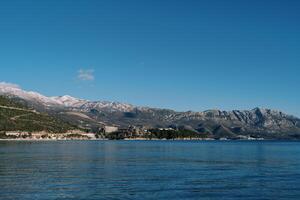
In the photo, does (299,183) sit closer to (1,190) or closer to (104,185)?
(104,185)

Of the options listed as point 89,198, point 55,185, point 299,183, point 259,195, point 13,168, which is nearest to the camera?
point 89,198

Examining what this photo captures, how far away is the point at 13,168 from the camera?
3959 inches

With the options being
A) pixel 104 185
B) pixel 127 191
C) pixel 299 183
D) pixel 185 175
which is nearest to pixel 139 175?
pixel 185 175

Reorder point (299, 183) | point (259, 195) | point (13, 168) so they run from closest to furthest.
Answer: point (259, 195)
point (299, 183)
point (13, 168)

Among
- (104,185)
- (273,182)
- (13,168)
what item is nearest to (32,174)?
(13,168)

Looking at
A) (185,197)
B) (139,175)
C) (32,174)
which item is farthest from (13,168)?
(185,197)

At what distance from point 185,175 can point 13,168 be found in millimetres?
36036

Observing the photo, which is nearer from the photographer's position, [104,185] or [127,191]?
[127,191]

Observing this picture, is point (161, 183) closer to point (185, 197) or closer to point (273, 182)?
point (185, 197)

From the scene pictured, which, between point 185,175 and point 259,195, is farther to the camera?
point 185,175

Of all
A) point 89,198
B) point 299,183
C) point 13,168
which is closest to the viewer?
point 89,198

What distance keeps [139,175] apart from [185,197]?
26.4 metres

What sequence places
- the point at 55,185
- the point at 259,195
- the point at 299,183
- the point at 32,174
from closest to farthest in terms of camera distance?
1. the point at 259,195
2. the point at 55,185
3. the point at 299,183
4. the point at 32,174

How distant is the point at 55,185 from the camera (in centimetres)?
7288
